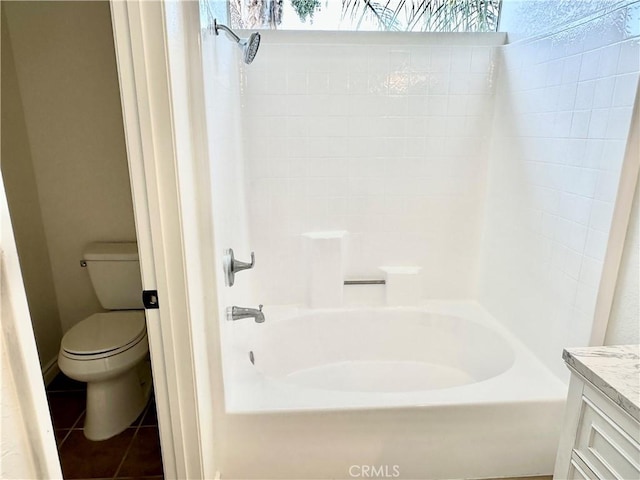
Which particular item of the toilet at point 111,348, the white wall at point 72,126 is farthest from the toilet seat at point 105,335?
the white wall at point 72,126

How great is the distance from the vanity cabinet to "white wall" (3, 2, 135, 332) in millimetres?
2057

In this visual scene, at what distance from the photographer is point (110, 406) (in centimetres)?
189

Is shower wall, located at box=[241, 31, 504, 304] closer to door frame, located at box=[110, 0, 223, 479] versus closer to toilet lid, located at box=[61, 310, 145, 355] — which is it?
toilet lid, located at box=[61, 310, 145, 355]

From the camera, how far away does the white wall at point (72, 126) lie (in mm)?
1954

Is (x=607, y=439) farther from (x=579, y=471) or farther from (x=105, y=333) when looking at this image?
(x=105, y=333)

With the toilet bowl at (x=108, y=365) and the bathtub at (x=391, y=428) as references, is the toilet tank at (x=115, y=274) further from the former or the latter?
the bathtub at (x=391, y=428)

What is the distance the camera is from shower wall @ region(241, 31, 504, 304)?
2.05m

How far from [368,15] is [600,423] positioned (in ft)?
6.43

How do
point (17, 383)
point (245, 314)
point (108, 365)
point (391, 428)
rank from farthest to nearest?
1. point (108, 365)
2. point (245, 314)
3. point (391, 428)
4. point (17, 383)

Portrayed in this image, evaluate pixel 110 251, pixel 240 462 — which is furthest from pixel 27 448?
pixel 110 251

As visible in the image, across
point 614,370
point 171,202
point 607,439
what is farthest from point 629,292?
point 171,202

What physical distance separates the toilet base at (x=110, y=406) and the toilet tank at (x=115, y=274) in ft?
1.20

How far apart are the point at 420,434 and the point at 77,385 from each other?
186 centimetres

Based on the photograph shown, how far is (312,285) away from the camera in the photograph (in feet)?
7.39
